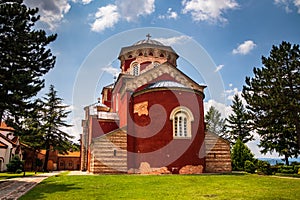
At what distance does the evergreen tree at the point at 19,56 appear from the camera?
42.4ft

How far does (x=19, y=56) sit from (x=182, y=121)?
34.5 feet

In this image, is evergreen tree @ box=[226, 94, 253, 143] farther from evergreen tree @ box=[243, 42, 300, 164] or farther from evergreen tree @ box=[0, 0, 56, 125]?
evergreen tree @ box=[0, 0, 56, 125]

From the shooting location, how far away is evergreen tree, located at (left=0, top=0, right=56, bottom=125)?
12.9m

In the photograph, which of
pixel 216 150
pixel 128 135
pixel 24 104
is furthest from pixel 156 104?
pixel 24 104

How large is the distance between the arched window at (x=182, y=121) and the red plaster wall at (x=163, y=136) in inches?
9.5

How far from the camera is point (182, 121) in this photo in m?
17.0

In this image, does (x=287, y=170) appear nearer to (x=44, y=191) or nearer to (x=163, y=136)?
(x=163, y=136)

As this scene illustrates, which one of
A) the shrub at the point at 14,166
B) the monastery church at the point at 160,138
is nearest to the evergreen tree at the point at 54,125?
the shrub at the point at 14,166

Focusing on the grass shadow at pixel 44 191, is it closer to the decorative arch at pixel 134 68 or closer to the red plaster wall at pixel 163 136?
the red plaster wall at pixel 163 136

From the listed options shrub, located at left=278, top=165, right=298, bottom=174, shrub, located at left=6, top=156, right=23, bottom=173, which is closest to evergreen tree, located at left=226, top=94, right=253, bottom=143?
shrub, located at left=278, top=165, right=298, bottom=174

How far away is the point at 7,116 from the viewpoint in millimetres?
14930

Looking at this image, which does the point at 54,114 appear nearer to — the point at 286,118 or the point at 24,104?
the point at 24,104

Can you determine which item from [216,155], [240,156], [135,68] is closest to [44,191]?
[216,155]

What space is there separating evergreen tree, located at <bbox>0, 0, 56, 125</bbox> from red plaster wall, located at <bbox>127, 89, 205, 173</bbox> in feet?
22.0
